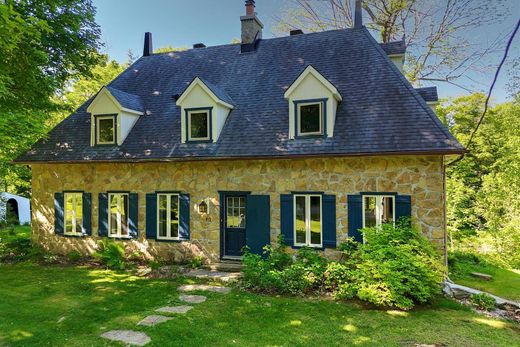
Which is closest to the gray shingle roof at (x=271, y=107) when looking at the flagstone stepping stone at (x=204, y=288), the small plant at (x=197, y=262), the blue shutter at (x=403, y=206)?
the blue shutter at (x=403, y=206)

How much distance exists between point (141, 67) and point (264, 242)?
9.84m

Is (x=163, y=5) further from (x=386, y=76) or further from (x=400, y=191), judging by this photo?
(x=400, y=191)

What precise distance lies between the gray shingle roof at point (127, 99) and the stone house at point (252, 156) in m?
0.06

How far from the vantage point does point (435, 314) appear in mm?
Answer: 7215

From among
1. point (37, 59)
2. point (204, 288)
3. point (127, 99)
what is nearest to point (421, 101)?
point (204, 288)

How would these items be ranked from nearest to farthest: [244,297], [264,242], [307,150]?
[244,297] < [307,150] < [264,242]

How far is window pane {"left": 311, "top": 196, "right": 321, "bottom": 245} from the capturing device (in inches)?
384

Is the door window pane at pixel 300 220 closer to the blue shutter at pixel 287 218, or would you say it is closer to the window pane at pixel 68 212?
the blue shutter at pixel 287 218

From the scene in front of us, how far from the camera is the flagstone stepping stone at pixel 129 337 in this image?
18.5ft

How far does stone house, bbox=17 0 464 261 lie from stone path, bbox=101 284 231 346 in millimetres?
2051

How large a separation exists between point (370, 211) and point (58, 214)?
10737mm

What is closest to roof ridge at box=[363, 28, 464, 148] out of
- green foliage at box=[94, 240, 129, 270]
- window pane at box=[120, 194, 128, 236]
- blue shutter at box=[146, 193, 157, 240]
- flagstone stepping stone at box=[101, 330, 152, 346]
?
flagstone stepping stone at box=[101, 330, 152, 346]

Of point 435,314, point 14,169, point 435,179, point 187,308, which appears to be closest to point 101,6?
point 14,169

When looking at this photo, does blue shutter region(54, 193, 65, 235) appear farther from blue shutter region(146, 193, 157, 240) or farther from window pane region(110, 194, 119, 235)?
blue shutter region(146, 193, 157, 240)
